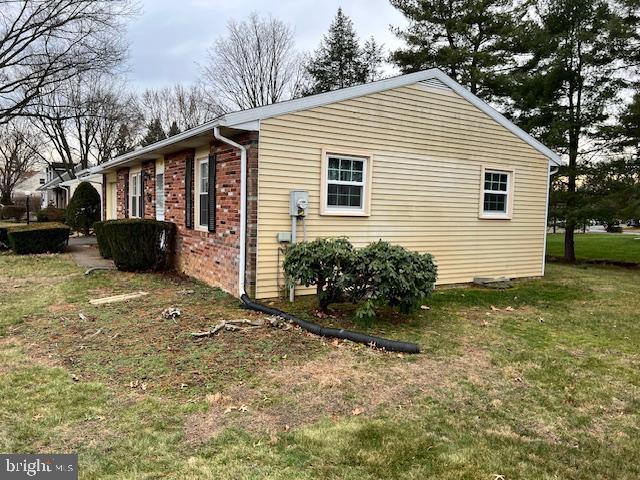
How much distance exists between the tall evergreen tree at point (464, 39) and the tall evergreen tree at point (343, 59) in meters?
4.47

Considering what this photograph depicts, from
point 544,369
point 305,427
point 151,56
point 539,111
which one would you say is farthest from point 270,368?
point 151,56

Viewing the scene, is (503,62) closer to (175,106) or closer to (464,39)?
(464,39)

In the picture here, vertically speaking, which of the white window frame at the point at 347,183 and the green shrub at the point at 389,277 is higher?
the white window frame at the point at 347,183

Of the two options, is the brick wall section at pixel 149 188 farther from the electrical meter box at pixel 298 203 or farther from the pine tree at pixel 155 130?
the pine tree at pixel 155 130

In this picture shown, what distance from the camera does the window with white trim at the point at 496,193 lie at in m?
9.82

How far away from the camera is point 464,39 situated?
18.2 metres

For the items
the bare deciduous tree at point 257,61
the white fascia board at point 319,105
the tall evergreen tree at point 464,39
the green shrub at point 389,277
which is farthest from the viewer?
the bare deciduous tree at point 257,61

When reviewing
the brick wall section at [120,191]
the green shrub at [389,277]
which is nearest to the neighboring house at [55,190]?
the brick wall section at [120,191]

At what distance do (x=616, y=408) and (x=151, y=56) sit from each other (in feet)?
75.7

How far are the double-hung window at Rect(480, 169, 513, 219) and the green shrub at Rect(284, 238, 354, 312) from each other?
4.93 meters

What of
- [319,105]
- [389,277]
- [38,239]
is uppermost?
[319,105]

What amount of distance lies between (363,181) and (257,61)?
69.9ft

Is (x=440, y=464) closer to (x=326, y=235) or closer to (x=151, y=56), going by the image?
(x=326, y=235)

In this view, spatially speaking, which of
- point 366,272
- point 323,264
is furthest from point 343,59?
point 366,272
